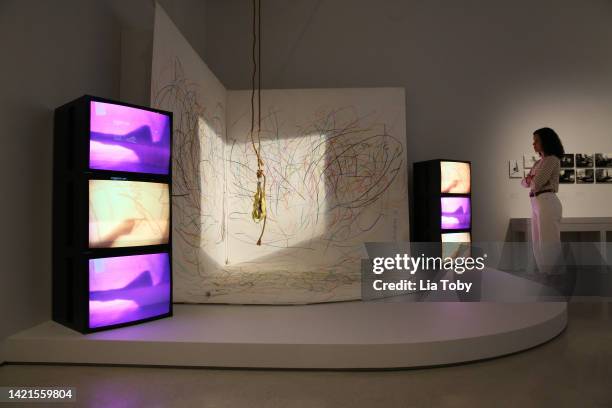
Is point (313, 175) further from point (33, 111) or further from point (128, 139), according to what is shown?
point (33, 111)

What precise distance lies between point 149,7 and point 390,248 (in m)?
3.55

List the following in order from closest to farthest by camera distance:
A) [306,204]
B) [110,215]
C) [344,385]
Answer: [344,385], [110,215], [306,204]

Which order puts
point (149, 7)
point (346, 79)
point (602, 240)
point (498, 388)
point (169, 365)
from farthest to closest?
1. point (346, 79)
2. point (602, 240)
3. point (149, 7)
4. point (169, 365)
5. point (498, 388)

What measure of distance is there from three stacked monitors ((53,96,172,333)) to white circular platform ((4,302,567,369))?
0.47 feet

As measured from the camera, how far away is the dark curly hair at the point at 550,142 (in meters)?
4.00

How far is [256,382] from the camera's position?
1922 mm

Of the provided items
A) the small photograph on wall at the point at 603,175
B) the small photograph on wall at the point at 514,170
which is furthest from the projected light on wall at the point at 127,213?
the small photograph on wall at the point at 603,175

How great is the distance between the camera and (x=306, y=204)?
5.03 meters

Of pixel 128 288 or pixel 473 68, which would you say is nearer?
pixel 128 288

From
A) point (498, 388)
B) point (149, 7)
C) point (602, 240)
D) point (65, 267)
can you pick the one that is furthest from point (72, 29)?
point (602, 240)

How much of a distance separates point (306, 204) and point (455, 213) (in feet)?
5.66

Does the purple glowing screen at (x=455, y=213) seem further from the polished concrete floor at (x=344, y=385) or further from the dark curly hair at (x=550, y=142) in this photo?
the polished concrete floor at (x=344, y=385)

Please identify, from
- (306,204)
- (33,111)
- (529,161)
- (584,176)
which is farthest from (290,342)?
(584,176)

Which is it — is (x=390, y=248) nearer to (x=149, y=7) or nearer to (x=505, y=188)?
(x=505, y=188)
